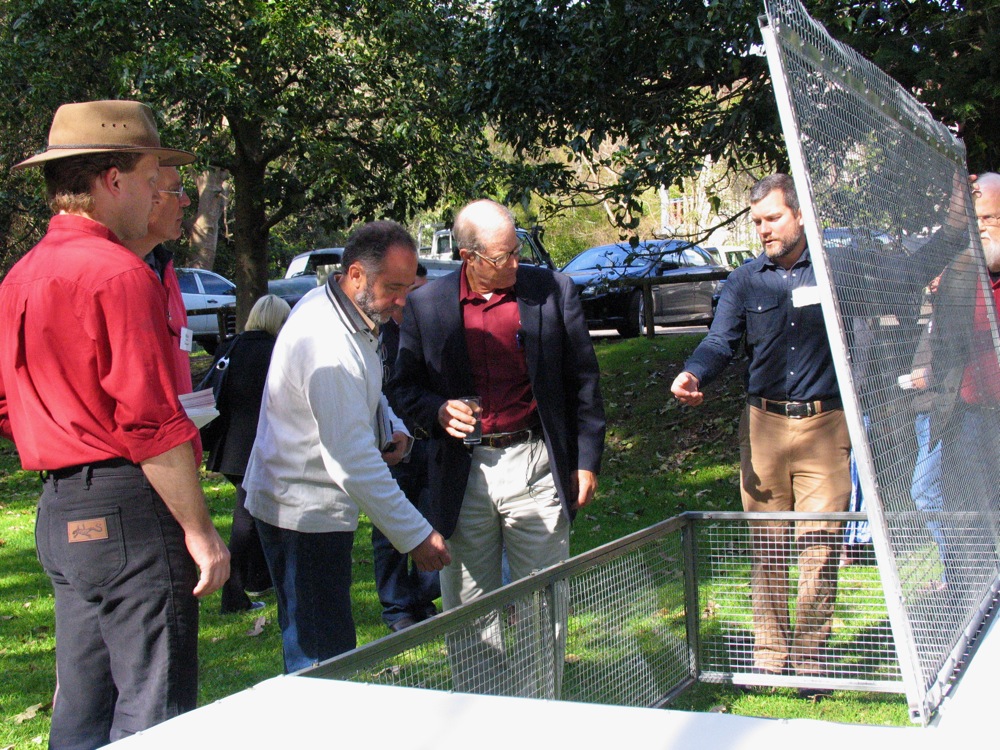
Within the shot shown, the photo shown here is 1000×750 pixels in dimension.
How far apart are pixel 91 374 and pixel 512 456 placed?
183 cm

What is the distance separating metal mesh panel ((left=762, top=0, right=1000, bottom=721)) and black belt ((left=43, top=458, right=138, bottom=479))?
1.84 metres

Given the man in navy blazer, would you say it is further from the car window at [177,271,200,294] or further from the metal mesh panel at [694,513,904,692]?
the car window at [177,271,200,294]

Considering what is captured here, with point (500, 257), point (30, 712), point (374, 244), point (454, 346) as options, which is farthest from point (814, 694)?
point (30, 712)

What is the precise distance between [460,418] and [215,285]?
20.7 m

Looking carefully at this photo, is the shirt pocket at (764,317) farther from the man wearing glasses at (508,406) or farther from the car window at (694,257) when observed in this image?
the car window at (694,257)

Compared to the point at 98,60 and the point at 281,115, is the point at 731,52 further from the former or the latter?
the point at 98,60

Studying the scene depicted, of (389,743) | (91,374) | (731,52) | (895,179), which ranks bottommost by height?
(389,743)

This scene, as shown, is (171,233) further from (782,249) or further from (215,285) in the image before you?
(215,285)

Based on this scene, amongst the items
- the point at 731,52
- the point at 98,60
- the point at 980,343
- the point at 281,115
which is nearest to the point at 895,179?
the point at 980,343

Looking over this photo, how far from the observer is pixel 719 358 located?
4527 mm

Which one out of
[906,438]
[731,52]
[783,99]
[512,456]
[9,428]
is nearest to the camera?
[783,99]

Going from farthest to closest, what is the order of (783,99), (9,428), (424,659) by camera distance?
(9,428) → (424,659) → (783,99)

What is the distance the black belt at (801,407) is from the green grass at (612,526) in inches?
46.0

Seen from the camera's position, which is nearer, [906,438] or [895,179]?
[906,438]
